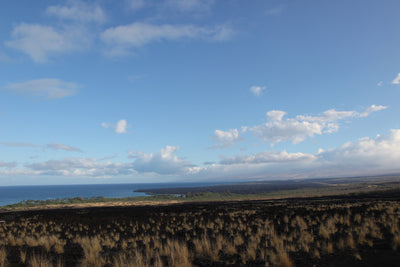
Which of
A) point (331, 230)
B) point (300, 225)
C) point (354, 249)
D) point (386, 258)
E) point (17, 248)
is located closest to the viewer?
point (386, 258)

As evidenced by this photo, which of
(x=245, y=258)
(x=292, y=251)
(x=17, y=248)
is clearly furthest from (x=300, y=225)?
(x=17, y=248)

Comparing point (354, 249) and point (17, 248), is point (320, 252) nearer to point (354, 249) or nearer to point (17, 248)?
point (354, 249)

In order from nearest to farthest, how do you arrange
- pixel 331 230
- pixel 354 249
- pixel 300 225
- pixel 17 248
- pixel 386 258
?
pixel 386 258
pixel 354 249
pixel 331 230
pixel 17 248
pixel 300 225

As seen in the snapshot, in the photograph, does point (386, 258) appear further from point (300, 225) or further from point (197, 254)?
point (300, 225)

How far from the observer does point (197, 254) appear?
1032 cm

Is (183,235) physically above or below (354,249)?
below

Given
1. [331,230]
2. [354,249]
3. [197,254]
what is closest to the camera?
[354,249]

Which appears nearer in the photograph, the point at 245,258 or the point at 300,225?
the point at 245,258

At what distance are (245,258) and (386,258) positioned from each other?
4211 millimetres

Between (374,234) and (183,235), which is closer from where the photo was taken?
(374,234)

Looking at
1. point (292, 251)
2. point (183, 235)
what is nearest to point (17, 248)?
point (183, 235)

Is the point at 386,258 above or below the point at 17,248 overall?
above

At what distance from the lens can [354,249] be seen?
9.04 meters

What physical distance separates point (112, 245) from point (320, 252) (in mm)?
9491
